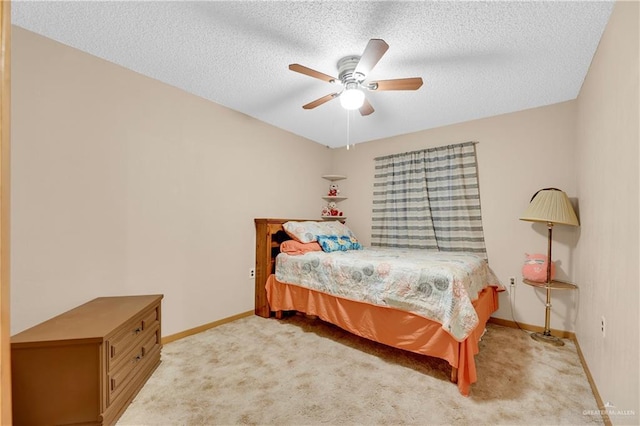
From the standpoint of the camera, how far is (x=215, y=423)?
1.48 m

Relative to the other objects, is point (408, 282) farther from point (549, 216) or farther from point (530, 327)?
point (530, 327)

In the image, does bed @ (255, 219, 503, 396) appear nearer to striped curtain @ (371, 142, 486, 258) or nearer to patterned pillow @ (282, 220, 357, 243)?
patterned pillow @ (282, 220, 357, 243)

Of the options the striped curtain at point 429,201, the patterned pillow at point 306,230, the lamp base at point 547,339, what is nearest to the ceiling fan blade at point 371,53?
the patterned pillow at point 306,230

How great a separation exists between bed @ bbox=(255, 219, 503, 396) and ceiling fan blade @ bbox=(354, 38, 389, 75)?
5.01 ft

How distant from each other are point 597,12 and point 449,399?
246 centimetres

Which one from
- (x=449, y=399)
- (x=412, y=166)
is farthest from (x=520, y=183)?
(x=449, y=399)

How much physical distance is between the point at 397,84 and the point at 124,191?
7.56 feet

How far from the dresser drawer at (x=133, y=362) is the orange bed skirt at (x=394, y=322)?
128 centimetres

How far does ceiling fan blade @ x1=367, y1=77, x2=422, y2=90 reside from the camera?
1.85 meters

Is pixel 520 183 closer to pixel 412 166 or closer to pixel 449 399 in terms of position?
pixel 412 166

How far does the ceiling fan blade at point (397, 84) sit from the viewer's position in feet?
6.07

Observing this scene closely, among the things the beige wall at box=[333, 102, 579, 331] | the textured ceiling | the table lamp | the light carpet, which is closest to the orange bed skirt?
the light carpet

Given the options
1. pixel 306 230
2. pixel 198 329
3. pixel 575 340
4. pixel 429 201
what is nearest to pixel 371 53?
pixel 306 230

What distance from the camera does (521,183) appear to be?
9.58 feet
